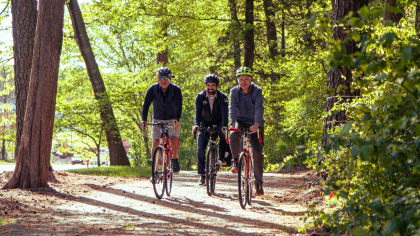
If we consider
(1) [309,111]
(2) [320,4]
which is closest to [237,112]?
(1) [309,111]

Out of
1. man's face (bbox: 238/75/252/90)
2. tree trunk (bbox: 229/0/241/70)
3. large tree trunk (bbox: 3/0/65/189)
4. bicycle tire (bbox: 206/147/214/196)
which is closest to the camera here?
man's face (bbox: 238/75/252/90)

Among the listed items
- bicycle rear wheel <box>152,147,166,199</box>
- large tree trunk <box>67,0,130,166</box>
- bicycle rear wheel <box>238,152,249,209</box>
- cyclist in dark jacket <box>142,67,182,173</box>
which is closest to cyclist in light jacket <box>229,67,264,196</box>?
bicycle rear wheel <box>238,152,249,209</box>

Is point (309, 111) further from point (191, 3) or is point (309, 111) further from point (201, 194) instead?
point (191, 3)

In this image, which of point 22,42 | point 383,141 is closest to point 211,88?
point 22,42

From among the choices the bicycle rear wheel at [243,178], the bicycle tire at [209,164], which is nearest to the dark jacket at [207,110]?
the bicycle tire at [209,164]

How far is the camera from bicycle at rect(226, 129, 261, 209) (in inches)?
240

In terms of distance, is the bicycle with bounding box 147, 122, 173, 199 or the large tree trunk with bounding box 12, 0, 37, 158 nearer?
the bicycle with bounding box 147, 122, 173, 199

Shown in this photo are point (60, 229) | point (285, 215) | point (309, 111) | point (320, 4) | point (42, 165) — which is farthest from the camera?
point (320, 4)

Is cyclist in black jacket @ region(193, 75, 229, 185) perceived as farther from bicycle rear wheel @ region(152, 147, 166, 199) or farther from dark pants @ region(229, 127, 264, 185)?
bicycle rear wheel @ region(152, 147, 166, 199)

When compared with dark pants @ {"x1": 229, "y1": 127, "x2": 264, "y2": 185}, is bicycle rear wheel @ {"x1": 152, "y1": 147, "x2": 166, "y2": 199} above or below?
below

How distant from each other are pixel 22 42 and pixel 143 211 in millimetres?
5334

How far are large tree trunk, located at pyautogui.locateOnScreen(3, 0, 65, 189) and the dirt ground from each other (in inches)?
18.3

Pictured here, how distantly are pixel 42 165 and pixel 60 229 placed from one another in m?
3.33

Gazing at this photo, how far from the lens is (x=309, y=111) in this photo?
12391 mm
